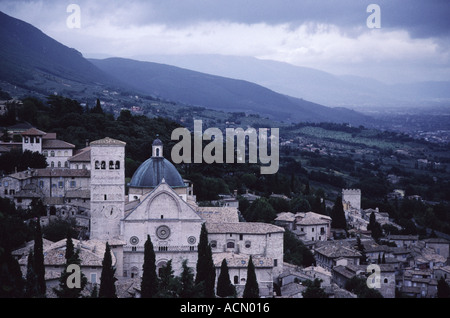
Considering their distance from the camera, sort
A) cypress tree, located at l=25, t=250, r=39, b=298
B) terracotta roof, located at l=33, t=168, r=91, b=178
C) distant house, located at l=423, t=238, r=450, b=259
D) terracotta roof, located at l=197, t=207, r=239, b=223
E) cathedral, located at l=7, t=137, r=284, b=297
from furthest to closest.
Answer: distant house, located at l=423, t=238, r=450, b=259
terracotta roof, located at l=33, t=168, r=91, b=178
terracotta roof, located at l=197, t=207, r=239, b=223
cathedral, located at l=7, t=137, r=284, b=297
cypress tree, located at l=25, t=250, r=39, b=298

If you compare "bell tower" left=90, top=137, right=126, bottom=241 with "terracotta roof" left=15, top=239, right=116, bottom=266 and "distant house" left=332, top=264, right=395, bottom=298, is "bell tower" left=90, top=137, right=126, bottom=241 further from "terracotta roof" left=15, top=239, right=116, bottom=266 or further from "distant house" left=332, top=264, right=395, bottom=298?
"distant house" left=332, top=264, right=395, bottom=298

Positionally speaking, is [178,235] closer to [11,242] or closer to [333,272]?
[11,242]

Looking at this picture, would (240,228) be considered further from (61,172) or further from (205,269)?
(61,172)

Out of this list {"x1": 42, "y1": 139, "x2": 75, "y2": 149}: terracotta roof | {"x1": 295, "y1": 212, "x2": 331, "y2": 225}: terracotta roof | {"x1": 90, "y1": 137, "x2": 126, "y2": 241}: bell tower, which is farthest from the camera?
{"x1": 295, "y1": 212, "x2": 331, "y2": 225}: terracotta roof

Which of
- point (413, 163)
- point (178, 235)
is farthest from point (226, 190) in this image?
point (413, 163)

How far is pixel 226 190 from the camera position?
71.8m

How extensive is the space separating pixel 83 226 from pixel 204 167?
2753cm

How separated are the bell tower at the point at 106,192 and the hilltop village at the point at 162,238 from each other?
0.07 metres

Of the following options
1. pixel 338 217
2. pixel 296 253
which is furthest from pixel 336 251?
pixel 338 217

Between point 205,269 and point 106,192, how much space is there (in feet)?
32.8

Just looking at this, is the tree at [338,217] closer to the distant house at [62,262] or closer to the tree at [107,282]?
the distant house at [62,262]

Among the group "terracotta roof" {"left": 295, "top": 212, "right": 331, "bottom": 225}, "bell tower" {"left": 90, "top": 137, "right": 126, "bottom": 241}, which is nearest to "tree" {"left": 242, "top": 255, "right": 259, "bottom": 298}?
"bell tower" {"left": 90, "top": 137, "right": 126, "bottom": 241}

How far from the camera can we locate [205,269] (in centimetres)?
4172

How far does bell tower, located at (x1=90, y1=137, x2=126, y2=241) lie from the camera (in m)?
47.2
